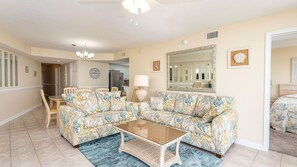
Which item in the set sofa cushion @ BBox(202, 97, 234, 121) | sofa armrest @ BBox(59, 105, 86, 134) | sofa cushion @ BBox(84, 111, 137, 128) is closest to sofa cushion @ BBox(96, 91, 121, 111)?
sofa cushion @ BBox(84, 111, 137, 128)

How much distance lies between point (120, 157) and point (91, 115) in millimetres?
1102

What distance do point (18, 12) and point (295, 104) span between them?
19.3 ft

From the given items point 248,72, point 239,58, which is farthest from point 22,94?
point 248,72

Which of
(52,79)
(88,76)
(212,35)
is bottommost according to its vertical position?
(52,79)

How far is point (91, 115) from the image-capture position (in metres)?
2.88

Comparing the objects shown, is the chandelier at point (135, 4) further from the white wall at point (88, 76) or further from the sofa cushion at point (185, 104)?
the white wall at point (88, 76)

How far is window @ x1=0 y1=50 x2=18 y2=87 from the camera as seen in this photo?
3.98m

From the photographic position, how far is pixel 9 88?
4.23 m

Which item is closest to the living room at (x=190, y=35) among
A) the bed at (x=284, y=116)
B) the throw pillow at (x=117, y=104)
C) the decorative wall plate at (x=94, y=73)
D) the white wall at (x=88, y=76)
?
the throw pillow at (x=117, y=104)

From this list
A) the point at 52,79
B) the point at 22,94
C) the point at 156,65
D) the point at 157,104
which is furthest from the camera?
the point at 52,79

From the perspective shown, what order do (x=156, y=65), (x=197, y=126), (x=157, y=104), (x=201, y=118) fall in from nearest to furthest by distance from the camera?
1. (x=197, y=126)
2. (x=201, y=118)
3. (x=157, y=104)
4. (x=156, y=65)

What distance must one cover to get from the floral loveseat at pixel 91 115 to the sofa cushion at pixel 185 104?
3.19 feet

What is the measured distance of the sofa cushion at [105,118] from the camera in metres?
2.62

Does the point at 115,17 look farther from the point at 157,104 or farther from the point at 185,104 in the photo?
the point at 185,104
